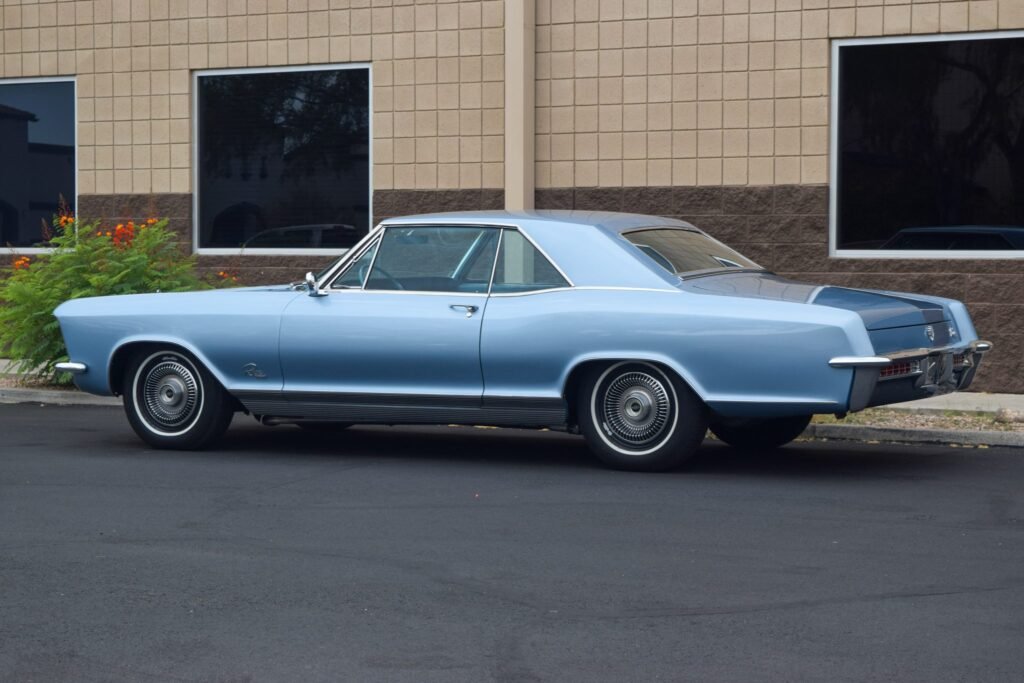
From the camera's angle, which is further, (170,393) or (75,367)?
(75,367)

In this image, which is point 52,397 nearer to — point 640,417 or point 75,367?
point 75,367

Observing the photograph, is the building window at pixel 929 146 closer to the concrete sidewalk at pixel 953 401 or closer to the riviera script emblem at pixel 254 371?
the concrete sidewalk at pixel 953 401

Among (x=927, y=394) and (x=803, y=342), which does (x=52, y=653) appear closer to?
(x=803, y=342)

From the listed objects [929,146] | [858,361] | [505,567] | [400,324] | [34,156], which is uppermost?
[34,156]

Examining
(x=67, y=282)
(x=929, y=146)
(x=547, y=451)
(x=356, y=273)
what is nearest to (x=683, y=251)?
(x=547, y=451)

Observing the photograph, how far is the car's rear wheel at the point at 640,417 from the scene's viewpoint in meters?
8.66

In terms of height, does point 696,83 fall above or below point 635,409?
above

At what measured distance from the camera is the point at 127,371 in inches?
393

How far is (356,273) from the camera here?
9508 mm

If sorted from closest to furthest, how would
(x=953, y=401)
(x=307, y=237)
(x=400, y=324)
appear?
(x=400, y=324)
(x=953, y=401)
(x=307, y=237)

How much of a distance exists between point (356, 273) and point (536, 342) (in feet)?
4.23

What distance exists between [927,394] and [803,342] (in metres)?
0.92

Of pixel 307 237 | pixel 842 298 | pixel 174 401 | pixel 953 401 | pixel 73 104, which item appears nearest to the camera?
pixel 842 298

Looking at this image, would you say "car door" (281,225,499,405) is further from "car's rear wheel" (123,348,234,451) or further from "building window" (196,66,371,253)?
"building window" (196,66,371,253)
